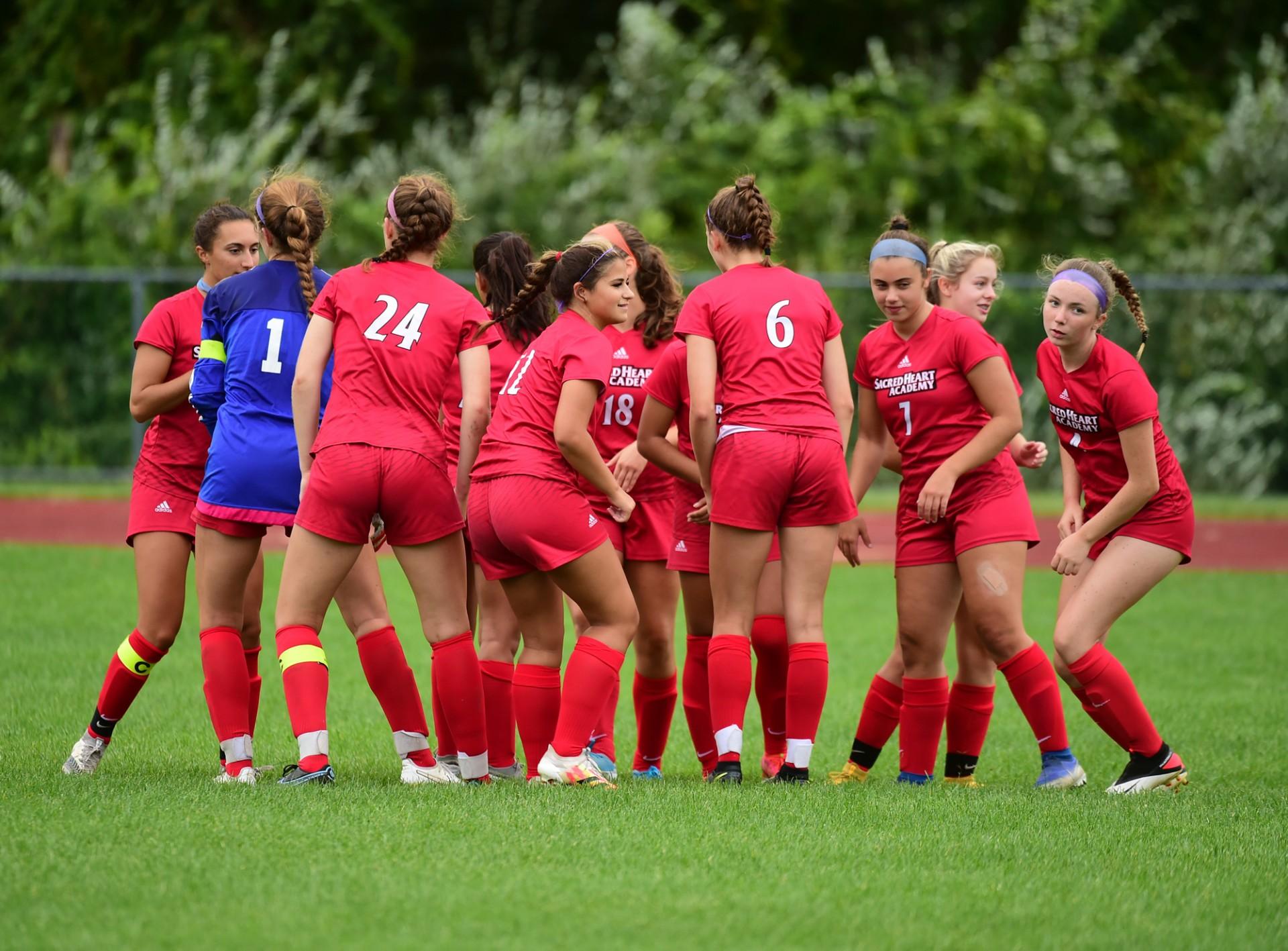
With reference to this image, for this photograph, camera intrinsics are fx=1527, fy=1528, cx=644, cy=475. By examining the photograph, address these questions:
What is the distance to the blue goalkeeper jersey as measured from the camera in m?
5.50

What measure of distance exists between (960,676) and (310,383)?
2.91 m

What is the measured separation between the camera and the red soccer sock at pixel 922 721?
20.0ft

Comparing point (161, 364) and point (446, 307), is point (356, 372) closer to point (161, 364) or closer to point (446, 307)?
point (446, 307)

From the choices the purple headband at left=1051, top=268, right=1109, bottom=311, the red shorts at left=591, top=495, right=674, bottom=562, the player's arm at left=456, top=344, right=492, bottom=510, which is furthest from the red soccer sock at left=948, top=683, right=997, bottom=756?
the player's arm at left=456, top=344, right=492, bottom=510

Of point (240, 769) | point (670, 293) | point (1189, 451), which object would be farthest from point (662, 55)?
point (240, 769)

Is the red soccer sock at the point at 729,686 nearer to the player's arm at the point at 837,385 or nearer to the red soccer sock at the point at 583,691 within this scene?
the red soccer sock at the point at 583,691

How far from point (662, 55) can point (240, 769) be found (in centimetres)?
1787

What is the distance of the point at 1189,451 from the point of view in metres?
17.3

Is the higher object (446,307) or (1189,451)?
(446,307)

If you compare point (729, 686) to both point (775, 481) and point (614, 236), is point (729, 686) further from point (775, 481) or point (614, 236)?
point (614, 236)

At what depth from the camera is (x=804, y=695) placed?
5719 millimetres

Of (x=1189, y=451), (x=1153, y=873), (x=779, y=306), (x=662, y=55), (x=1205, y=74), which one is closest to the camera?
(x=1153, y=873)

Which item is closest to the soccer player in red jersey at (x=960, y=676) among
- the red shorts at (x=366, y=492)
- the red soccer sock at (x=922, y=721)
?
the red soccer sock at (x=922, y=721)

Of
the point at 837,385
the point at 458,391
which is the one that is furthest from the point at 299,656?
the point at 837,385
